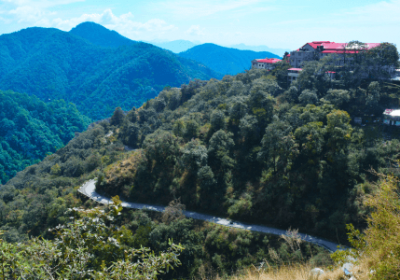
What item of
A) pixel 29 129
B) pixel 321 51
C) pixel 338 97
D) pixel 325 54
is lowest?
pixel 29 129

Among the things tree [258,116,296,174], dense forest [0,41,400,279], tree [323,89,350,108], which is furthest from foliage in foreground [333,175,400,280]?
tree [323,89,350,108]

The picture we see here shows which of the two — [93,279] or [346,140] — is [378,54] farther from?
[93,279]

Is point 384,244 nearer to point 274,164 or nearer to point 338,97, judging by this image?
point 274,164

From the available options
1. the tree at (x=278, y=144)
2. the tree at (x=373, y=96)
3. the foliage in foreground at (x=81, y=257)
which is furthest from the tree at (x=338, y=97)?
the foliage in foreground at (x=81, y=257)

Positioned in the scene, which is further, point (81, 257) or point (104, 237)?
point (104, 237)

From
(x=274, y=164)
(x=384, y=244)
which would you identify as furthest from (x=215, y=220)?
(x=384, y=244)

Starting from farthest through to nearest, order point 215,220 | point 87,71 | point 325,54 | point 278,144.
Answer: point 87,71, point 325,54, point 215,220, point 278,144

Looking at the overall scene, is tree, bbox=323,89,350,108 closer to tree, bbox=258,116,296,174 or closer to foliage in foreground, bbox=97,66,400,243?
foliage in foreground, bbox=97,66,400,243
